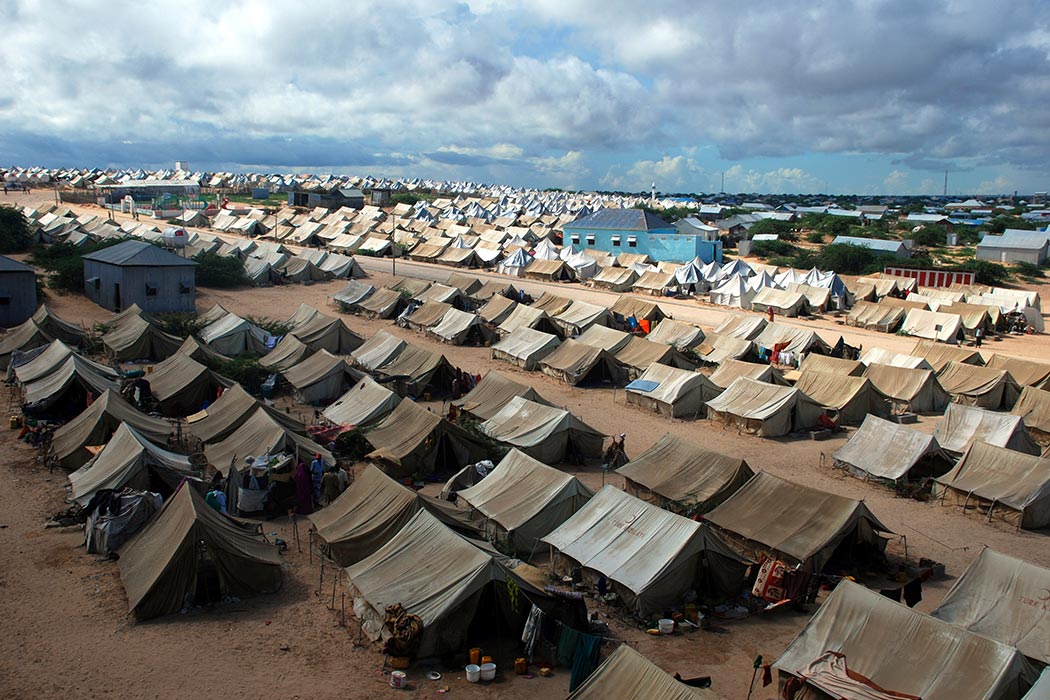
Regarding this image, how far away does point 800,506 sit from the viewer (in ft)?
63.0

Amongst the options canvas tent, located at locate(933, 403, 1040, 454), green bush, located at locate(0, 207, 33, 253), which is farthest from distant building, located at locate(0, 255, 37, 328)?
canvas tent, located at locate(933, 403, 1040, 454)

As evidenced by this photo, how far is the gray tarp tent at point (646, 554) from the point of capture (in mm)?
16328

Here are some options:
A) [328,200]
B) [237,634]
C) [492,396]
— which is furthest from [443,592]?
[328,200]

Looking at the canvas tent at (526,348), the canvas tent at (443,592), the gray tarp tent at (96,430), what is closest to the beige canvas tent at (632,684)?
the canvas tent at (443,592)

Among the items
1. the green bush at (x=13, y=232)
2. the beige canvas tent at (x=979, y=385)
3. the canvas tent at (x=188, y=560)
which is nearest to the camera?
the canvas tent at (x=188, y=560)

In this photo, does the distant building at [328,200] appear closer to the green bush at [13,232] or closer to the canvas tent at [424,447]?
the green bush at [13,232]

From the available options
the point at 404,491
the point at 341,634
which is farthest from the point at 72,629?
the point at 404,491

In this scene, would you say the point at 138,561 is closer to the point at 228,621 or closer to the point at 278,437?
the point at 228,621

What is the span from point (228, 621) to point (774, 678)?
9.55 metres

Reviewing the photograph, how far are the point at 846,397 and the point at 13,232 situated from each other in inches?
2486

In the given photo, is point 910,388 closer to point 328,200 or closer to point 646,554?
point 646,554

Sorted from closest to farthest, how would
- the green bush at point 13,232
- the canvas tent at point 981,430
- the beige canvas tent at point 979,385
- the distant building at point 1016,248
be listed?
1. the canvas tent at point 981,430
2. the beige canvas tent at point 979,385
3. the green bush at point 13,232
4. the distant building at point 1016,248

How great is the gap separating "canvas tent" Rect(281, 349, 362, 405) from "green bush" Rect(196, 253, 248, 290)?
2847 cm

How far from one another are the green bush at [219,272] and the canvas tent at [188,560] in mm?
42355
